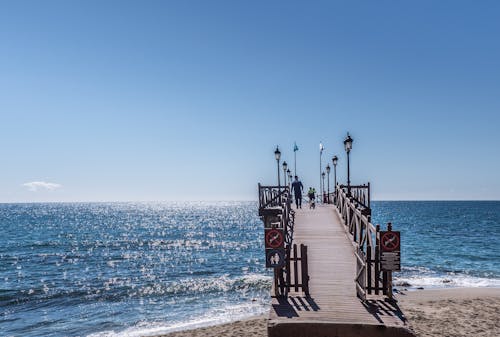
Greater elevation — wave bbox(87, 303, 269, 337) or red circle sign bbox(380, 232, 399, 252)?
red circle sign bbox(380, 232, 399, 252)

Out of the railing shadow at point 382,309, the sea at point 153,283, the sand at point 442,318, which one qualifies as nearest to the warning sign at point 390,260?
the railing shadow at point 382,309

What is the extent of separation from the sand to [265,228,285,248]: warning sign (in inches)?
331

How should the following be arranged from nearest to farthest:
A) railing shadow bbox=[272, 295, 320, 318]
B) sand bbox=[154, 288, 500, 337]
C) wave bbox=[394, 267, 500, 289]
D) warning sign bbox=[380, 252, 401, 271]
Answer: railing shadow bbox=[272, 295, 320, 318] → warning sign bbox=[380, 252, 401, 271] → sand bbox=[154, 288, 500, 337] → wave bbox=[394, 267, 500, 289]

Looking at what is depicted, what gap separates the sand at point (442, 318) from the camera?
16.6 meters

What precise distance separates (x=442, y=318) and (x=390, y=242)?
39.5 ft

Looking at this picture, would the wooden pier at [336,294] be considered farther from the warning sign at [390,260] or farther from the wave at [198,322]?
the wave at [198,322]

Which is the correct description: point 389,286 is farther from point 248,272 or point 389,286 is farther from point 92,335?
point 248,272

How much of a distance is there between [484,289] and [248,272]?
18.2 metres

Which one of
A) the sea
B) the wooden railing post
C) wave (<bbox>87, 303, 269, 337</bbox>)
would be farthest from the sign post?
the sea

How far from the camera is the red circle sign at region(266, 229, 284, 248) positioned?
9.53m

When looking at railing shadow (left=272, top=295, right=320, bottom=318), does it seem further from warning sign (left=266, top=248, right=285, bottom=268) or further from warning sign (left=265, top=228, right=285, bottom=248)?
warning sign (left=265, top=228, right=285, bottom=248)

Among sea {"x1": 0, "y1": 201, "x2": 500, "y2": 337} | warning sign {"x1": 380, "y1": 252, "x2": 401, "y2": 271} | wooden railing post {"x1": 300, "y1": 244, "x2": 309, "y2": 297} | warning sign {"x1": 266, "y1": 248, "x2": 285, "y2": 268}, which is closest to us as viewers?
warning sign {"x1": 380, "y1": 252, "x2": 401, "y2": 271}

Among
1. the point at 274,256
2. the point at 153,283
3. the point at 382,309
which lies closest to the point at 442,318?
the point at 382,309

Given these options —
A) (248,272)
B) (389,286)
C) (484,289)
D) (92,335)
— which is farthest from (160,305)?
(484,289)
